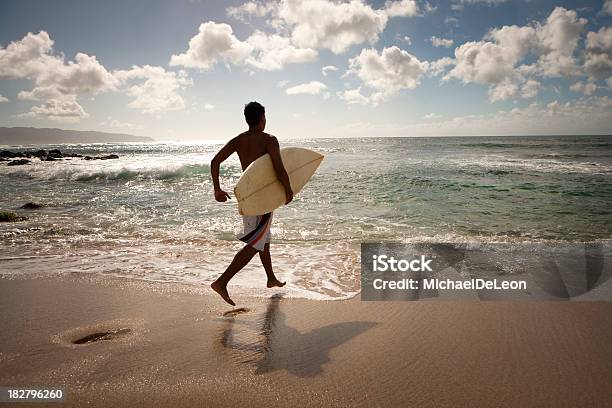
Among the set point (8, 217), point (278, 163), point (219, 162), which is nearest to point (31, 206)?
point (8, 217)

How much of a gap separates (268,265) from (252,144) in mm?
1302

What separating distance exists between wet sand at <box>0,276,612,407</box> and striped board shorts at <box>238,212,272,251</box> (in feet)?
2.01

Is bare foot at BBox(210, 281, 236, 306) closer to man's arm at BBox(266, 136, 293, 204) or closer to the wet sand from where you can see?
the wet sand

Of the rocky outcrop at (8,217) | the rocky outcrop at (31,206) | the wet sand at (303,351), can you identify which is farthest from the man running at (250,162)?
the rocky outcrop at (31,206)

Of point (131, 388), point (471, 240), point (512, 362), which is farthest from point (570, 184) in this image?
point (131, 388)

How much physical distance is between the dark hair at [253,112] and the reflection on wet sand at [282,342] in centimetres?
186

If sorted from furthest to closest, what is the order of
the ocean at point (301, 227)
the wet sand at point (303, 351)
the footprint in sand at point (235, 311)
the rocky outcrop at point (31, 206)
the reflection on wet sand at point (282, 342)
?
the rocky outcrop at point (31, 206) → the ocean at point (301, 227) → the footprint in sand at point (235, 311) → the reflection on wet sand at point (282, 342) → the wet sand at point (303, 351)

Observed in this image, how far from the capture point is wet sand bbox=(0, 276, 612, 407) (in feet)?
6.50

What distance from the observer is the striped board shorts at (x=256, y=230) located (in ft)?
11.3

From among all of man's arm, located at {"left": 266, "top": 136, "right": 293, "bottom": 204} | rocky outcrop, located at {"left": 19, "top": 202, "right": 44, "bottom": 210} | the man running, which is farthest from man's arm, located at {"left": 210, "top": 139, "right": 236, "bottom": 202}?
rocky outcrop, located at {"left": 19, "top": 202, "right": 44, "bottom": 210}

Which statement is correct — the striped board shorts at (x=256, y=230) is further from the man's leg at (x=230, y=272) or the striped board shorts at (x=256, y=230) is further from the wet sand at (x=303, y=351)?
the wet sand at (x=303, y=351)

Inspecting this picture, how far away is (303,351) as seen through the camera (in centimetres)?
247

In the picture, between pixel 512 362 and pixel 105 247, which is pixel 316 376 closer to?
pixel 512 362

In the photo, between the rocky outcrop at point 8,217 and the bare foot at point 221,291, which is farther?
the rocky outcrop at point 8,217
